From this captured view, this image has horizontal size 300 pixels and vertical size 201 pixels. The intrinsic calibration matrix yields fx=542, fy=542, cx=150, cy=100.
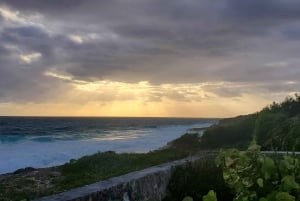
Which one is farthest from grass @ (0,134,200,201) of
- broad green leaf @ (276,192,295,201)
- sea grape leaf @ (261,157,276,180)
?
broad green leaf @ (276,192,295,201)

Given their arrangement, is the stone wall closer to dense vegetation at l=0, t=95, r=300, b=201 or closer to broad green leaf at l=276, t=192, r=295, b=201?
dense vegetation at l=0, t=95, r=300, b=201

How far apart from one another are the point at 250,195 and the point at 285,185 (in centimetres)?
29

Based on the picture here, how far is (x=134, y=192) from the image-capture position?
816 cm

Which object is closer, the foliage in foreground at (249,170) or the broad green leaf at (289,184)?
the broad green leaf at (289,184)

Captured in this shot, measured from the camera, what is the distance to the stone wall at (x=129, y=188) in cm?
686

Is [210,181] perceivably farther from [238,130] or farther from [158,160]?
[238,130]

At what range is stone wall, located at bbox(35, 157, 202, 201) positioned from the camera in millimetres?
6859

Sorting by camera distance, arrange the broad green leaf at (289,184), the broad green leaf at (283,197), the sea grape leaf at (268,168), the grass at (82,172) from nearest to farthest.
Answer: the broad green leaf at (283,197)
the broad green leaf at (289,184)
the sea grape leaf at (268,168)
the grass at (82,172)

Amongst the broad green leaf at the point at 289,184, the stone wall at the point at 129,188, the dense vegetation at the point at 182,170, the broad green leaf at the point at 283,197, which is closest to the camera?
the broad green leaf at the point at 283,197

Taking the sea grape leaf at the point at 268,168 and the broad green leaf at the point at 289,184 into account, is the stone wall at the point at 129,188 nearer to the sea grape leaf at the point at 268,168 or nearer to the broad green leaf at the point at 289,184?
the sea grape leaf at the point at 268,168

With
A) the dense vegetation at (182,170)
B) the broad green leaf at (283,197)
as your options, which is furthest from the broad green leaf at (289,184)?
the broad green leaf at (283,197)

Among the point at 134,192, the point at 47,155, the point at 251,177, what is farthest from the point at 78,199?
the point at 47,155

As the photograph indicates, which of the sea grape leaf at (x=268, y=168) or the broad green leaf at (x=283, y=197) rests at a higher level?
the sea grape leaf at (x=268, y=168)

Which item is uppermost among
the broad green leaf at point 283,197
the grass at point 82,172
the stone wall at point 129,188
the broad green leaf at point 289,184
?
the broad green leaf at point 289,184
